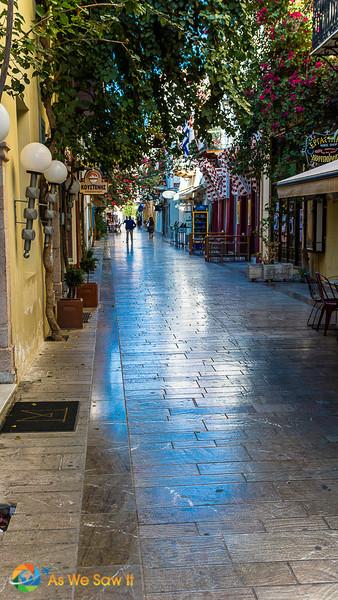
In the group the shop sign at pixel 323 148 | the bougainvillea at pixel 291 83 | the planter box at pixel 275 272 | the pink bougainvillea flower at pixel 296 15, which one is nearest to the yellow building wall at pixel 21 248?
the shop sign at pixel 323 148

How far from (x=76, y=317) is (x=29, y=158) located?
386 cm

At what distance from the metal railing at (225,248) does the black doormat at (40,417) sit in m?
19.5

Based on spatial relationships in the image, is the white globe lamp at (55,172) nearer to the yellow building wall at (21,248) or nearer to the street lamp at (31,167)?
the yellow building wall at (21,248)

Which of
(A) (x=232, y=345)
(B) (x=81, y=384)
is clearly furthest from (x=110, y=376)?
(A) (x=232, y=345)

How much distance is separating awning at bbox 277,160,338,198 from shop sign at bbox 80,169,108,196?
5469 millimetres

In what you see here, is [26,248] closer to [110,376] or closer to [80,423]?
[110,376]

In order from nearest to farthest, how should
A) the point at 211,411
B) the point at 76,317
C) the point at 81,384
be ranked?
the point at 211,411 < the point at 81,384 < the point at 76,317

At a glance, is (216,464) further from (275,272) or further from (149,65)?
(275,272)

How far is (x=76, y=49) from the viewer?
799cm

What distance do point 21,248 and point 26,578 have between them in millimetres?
4767

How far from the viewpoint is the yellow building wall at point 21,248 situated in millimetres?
6719

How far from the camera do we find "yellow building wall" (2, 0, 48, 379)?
672cm

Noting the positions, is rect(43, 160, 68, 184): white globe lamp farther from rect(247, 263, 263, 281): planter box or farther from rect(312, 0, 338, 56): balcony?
rect(247, 263, 263, 281): planter box

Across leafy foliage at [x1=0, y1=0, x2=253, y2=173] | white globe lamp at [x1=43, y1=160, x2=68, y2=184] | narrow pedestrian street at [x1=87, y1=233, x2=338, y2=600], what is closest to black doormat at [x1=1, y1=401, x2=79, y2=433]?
narrow pedestrian street at [x1=87, y1=233, x2=338, y2=600]
